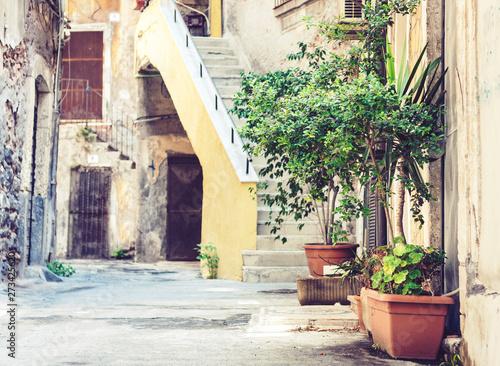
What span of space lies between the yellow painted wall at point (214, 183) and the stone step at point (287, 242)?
12cm

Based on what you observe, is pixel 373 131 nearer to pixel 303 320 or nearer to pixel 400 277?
pixel 400 277

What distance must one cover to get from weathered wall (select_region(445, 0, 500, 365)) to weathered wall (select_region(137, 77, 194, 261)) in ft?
31.0

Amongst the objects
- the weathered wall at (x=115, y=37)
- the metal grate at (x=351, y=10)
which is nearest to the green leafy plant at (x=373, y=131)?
the metal grate at (x=351, y=10)

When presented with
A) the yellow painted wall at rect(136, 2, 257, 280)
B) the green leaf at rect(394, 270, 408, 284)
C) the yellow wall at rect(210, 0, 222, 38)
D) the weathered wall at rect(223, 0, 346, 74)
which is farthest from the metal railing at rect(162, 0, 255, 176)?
the green leaf at rect(394, 270, 408, 284)

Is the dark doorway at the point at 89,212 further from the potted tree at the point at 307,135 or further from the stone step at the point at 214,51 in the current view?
the potted tree at the point at 307,135

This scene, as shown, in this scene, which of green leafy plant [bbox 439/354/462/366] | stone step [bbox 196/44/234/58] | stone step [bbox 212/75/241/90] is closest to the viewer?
green leafy plant [bbox 439/354/462/366]

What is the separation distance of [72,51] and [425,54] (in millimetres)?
13548

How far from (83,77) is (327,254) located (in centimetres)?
1194

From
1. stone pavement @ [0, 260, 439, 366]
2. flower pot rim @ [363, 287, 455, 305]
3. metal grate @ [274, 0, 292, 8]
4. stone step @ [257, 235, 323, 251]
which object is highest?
metal grate @ [274, 0, 292, 8]

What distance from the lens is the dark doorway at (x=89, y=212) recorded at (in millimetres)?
14836

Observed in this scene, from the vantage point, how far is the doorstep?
478 cm

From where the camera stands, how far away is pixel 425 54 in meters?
4.62

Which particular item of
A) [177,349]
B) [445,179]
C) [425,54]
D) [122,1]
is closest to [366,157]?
[445,179]

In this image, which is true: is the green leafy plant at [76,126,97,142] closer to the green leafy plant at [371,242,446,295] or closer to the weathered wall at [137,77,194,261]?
the weathered wall at [137,77,194,261]
